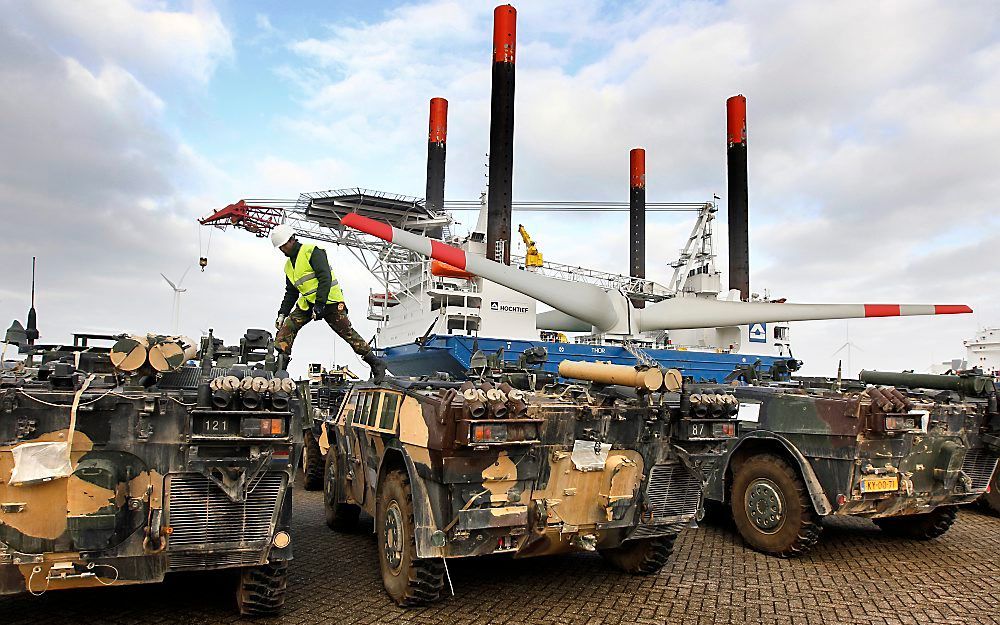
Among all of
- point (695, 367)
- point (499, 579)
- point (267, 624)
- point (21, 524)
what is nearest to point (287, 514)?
point (267, 624)

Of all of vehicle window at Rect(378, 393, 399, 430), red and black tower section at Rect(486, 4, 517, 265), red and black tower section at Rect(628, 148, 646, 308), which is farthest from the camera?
red and black tower section at Rect(628, 148, 646, 308)

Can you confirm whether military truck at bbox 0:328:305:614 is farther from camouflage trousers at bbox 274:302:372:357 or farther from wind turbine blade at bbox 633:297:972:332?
wind turbine blade at bbox 633:297:972:332

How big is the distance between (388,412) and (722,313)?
28.7m

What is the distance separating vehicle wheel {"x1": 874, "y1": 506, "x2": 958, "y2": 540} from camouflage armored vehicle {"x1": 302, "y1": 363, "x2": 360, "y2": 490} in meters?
7.53

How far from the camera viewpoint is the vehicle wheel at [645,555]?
21.7 ft

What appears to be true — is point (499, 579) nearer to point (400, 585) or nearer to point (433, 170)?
point (400, 585)

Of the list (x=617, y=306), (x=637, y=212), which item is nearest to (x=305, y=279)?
(x=617, y=306)

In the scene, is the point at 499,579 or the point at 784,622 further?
the point at 499,579

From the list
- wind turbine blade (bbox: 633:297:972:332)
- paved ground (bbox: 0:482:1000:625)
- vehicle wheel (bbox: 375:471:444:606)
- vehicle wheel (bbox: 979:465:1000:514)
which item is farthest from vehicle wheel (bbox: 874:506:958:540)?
wind turbine blade (bbox: 633:297:972:332)

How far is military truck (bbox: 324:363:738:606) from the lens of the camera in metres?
5.26

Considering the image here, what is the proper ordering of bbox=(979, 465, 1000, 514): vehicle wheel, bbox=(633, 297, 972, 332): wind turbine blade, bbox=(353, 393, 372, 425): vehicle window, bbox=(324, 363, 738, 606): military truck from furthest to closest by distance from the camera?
bbox=(633, 297, 972, 332): wind turbine blade → bbox=(979, 465, 1000, 514): vehicle wheel → bbox=(353, 393, 372, 425): vehicle window → bbox=(324, 363, 738, 606): military truck

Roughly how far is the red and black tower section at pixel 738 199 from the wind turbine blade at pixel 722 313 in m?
5.88

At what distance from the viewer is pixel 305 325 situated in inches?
307

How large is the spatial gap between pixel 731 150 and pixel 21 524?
1713 inches
